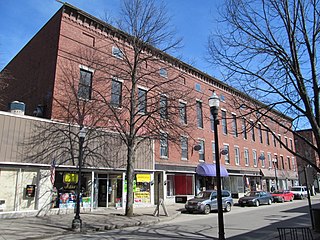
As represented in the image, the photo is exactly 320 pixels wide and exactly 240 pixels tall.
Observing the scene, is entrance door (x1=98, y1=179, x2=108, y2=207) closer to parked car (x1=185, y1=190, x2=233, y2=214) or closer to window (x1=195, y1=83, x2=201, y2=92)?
parked car (x1=185, y1=190, x2=233, y2=214)

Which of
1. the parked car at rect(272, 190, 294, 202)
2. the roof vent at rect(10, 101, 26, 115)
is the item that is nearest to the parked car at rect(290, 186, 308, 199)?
the parked car at rect(272, 190, 294, 202)

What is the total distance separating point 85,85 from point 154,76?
18.8 ft

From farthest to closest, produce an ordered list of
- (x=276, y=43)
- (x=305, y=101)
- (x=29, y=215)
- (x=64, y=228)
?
(x=29, y=215), (x=64, y=228), (x=276, y=43), (x=305, y=101)

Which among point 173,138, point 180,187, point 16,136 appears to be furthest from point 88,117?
point 180,187

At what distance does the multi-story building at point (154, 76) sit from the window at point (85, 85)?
77 mm

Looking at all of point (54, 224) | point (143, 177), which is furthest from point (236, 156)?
point (54, 224)

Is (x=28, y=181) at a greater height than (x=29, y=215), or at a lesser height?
greater

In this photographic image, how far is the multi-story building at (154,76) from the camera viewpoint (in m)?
19.3

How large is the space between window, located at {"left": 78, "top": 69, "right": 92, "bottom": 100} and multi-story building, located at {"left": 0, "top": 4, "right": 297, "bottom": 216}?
0.08 meters

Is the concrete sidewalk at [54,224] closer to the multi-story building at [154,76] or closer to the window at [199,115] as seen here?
the multi-story building at [154,76]

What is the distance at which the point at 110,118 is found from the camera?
19.4 meters

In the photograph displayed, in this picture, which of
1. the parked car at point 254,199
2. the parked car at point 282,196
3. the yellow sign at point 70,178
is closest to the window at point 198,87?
the parked car at point 254,199

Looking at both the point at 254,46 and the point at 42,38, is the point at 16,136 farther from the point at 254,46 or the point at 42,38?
the point at 254,46

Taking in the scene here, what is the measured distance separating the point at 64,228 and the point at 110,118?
8554 millimetres
